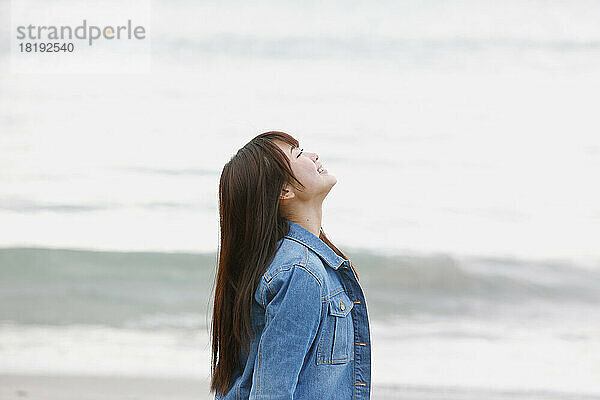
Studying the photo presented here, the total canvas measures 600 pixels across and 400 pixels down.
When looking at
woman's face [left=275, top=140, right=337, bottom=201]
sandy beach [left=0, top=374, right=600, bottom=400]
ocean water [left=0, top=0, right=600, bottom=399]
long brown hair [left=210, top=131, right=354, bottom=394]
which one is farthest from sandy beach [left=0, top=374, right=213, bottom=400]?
woman's face [left=275, top=140, right=337, bottom=201]

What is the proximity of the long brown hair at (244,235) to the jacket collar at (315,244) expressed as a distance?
0.02 metres

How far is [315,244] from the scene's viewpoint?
1280 mm

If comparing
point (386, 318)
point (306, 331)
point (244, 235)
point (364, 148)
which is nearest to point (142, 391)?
point (386, 318)

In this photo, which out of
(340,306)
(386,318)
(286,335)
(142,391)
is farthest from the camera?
(386,318)

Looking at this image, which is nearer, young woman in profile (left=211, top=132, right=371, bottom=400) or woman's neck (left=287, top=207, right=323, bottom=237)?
young woman in profile (left=211, top=132, right=371, bottom=400)

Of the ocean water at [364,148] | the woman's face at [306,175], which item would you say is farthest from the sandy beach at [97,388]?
the woman's face at [306,175]

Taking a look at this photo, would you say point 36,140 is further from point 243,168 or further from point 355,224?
point 243,168

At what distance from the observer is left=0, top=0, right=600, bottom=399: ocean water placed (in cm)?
396

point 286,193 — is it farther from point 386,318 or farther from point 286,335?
point 386,318

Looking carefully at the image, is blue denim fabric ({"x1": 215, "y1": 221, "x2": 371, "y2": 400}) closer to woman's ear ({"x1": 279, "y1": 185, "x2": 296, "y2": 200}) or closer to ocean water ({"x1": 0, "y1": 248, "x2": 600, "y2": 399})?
woman's ear ({"x1": 279, "y1": 185, "x2": 296, "y2": 200})

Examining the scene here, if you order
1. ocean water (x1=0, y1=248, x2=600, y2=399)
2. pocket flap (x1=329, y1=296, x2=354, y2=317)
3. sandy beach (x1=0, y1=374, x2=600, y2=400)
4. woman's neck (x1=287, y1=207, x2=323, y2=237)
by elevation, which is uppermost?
woman's neck (x1=287, y1=207, x2=323, y2=237)

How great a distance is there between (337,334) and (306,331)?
9 centimetres

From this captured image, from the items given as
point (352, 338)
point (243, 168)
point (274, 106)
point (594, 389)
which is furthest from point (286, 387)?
point (274, 106)

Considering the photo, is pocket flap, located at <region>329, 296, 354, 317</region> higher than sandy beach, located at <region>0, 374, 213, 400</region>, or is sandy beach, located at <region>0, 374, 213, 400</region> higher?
pocket flap, located at <region>329, 296, 354, 317</region>
